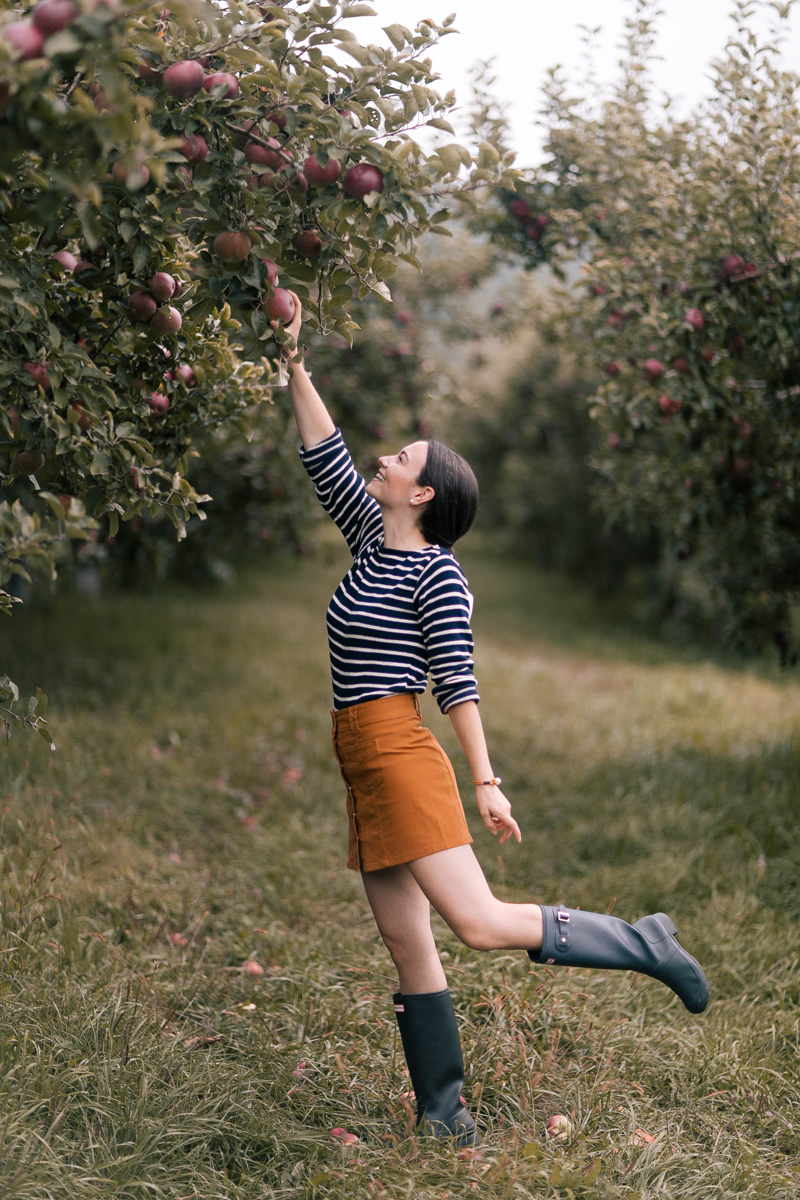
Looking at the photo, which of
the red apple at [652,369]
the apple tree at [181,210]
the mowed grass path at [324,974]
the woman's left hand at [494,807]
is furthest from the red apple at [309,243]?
the mowed grass path at [324,974]

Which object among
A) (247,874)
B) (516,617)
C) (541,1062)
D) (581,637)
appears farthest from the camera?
(516,617)

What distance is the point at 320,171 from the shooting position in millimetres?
2016

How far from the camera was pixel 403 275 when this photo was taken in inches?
322

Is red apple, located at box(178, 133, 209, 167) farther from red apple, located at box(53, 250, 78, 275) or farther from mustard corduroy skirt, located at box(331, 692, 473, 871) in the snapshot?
mustard corduroy skirt, located at box(331, 692, 473, 871)

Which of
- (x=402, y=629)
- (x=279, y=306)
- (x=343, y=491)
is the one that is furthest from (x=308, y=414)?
(x=402, y=629)

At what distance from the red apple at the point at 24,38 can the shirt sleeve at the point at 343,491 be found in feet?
3.89

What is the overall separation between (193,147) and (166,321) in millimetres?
463

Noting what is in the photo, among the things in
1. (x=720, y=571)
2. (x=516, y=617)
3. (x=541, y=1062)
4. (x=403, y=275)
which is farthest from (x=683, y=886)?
(x=516, y=617)

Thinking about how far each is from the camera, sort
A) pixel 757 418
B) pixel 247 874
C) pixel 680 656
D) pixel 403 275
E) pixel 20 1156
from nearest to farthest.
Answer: pixel 20 1156 < pixel 247 874 < pixel 757 418 < pixel 403 275 < pixel 680 656

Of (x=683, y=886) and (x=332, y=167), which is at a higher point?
(x=332, y=167)

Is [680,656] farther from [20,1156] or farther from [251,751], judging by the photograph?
[20,1156]

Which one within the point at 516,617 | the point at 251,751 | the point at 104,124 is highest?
the point at 104,124

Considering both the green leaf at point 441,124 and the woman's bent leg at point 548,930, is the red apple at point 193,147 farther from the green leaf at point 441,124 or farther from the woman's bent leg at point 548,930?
the woman's bent leg at point 548,930

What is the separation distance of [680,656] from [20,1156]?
8.91m
